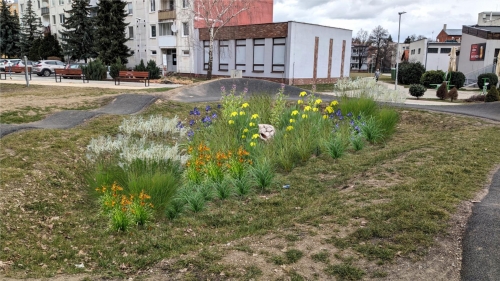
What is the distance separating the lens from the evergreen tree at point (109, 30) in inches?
1559

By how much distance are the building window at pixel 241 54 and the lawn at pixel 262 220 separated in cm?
2765

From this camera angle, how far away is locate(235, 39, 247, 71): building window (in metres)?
→ 34.5

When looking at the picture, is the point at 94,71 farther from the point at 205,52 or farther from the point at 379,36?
the point at 379,36

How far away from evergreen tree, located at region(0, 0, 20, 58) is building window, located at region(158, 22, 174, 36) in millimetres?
28246

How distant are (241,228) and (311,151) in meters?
3.46

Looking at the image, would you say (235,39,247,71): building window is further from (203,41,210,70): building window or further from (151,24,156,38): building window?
(151,24,156,38): building window

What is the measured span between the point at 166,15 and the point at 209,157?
127 ft

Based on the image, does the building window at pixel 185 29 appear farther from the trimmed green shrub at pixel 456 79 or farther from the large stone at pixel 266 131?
the large stone at pixel 266 131

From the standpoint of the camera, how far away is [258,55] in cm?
3362

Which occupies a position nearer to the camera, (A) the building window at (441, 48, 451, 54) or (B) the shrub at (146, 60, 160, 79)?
(B) the shrub at (146, 60, 160, 79)

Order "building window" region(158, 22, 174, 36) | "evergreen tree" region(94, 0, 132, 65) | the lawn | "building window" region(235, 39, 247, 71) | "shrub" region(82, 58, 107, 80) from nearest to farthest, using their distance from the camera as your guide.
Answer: the lawn
"shrub" region(82, 58, 107, 80)
"building window" region(235, 39, 247, 71)
"evergreen tree" region(94, 0, 132, 65)
"building window" region(158, 22, 174, 36)

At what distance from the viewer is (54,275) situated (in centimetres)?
367

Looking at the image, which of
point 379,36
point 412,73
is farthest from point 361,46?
point 412,73

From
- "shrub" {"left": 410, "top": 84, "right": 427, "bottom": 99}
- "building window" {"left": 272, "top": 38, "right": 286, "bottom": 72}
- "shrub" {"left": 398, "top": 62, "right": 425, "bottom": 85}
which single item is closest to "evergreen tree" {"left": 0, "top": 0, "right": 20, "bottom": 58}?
"building window" {"left": 272, "top": 38, "right": 286, "bottom": 72}
